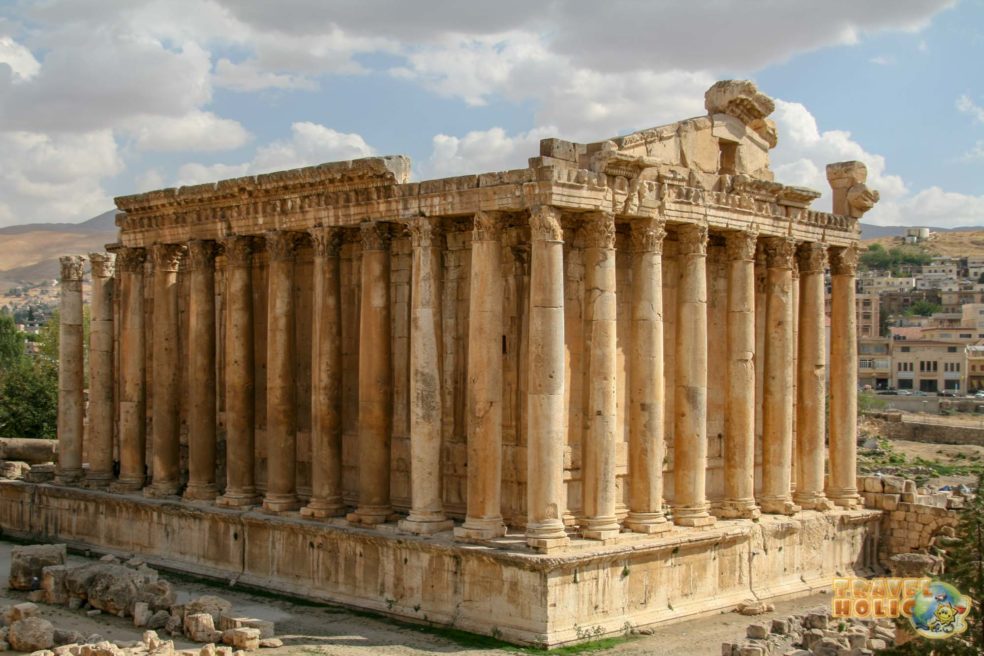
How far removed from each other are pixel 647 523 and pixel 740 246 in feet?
19.3

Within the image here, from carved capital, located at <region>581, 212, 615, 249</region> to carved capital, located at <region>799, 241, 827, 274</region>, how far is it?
6919 millimetres

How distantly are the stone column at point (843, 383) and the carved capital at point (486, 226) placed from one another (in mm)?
9469

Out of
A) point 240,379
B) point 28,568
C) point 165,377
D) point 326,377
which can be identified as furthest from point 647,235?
point 28,568

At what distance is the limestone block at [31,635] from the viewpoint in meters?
18.8

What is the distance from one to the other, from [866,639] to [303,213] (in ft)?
42.2

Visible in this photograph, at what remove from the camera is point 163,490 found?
86.2 feet

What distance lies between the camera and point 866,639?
17.9 metres

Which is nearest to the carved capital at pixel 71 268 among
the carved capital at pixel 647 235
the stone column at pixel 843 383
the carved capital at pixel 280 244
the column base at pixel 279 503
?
the carved capital at pixel 280 244

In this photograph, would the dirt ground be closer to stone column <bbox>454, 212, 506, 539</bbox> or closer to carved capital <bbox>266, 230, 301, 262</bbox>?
stone column <bbox>454, 212, 506, 539</bbox>

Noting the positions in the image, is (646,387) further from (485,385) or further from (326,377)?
(326,377)

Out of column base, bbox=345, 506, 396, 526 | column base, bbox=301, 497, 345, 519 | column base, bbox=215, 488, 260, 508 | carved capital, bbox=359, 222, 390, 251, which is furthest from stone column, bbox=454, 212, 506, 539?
column base, bbox=215, 488, 260, 508

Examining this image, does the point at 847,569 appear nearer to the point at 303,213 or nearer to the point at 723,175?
the point at 723,175

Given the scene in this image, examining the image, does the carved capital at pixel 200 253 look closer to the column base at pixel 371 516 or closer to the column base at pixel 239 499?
the column base at pixel 239 499

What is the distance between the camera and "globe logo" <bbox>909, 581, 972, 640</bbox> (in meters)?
15.7
